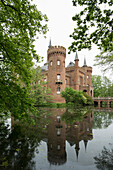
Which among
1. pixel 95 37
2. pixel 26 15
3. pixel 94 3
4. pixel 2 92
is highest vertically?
pixel 26 15

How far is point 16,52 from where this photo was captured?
10.8 feet

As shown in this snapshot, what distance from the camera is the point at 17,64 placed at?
3457 mm

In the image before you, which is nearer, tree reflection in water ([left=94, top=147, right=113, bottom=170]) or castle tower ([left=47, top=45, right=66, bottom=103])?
tree reflection in water ([left=94, top=147, right=113, bottom=170])

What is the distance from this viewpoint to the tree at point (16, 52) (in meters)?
3.23

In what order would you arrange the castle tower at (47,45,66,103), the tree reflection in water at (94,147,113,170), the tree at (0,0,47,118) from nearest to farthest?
the tree reflection in water at (94,147,113,170), the tree at (0,0,47,118), the castle tower at (47,45,66,103)

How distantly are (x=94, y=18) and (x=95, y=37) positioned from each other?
1.95ft

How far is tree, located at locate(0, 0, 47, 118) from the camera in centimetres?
323

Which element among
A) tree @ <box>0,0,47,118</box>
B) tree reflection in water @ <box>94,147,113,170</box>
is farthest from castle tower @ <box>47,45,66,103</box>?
tree reflection in water @ <box>94,147,113,170</box>

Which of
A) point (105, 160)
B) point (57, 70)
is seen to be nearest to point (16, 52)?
point (105, 160)

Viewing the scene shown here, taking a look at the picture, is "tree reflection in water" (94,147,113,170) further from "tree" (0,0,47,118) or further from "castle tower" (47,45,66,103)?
"castle tower" (47,45,66,103)

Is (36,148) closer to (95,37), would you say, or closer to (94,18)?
(95,37)

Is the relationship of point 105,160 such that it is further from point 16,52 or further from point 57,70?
point 57,70

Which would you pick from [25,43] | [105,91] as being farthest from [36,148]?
[105,91]

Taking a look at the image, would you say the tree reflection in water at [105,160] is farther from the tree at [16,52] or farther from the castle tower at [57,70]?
the castle tower at [57,70]
